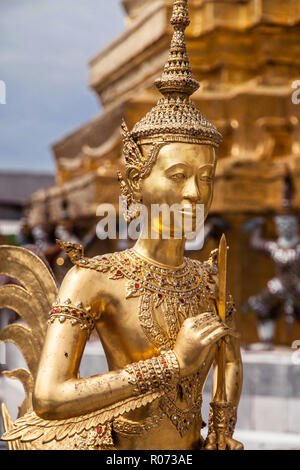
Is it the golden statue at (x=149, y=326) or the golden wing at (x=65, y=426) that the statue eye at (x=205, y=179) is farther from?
the golden wing at (x=65, y=426)

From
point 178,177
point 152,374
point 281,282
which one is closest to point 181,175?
point 178,177

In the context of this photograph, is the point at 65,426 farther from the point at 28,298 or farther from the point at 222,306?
the point at 222,306

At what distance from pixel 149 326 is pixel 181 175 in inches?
17.7

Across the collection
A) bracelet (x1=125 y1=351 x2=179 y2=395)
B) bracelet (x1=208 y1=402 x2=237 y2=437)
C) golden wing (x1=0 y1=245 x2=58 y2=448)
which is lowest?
bracelet (x1=208 y1=402 x2=237 y2=437)

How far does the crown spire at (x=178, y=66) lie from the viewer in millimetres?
2369

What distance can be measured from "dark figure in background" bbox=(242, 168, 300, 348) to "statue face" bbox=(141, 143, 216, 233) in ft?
11.7

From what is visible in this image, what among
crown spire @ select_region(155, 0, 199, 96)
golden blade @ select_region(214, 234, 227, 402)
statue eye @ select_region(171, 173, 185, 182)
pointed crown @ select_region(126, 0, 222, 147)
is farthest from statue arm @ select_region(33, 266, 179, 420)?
crown spire @ select_region(155, 0, 199, 96)

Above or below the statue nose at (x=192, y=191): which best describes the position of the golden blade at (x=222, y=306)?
below

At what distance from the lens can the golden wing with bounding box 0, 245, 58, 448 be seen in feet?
8.35

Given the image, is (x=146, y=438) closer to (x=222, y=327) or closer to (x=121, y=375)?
(x=121, y=375)

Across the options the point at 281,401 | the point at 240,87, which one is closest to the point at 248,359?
the point at 281,401

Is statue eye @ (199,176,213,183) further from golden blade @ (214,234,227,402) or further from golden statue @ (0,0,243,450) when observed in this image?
golden blade @ (214,234,227,402)

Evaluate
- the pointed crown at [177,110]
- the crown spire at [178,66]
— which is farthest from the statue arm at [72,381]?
the crown spire at [178,66]

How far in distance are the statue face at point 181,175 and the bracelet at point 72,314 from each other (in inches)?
15.3
